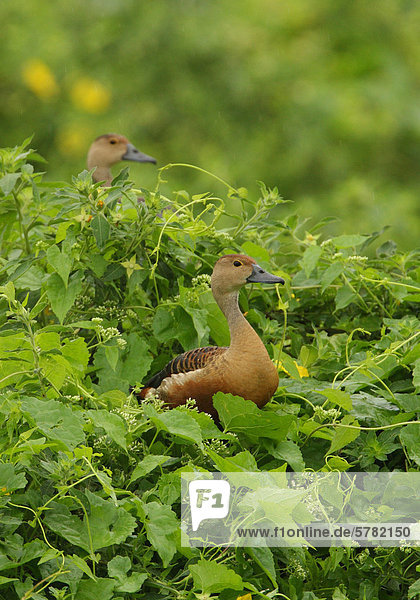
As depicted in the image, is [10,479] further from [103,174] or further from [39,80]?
[39,80]

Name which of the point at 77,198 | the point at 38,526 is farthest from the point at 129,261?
the point at 38,526

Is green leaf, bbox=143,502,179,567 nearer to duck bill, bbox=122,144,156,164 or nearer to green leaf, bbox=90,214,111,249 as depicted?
green leaf, bbox=90,214,111,249

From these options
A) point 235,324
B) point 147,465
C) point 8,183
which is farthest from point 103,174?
point 147,465

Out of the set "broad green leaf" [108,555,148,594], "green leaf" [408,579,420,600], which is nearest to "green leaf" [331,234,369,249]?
"green leaf" [408,579,420,600]

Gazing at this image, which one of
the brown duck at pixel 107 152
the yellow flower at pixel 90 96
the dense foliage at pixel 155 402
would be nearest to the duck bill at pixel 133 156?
the brown duck at pixel 107 152

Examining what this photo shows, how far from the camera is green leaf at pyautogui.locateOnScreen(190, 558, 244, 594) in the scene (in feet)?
3.39

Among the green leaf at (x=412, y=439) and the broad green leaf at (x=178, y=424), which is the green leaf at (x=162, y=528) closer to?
the broad green leaf at (x=178, y=424)

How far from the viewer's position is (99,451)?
46.8 inches

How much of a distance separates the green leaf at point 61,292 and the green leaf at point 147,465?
0.35 meters

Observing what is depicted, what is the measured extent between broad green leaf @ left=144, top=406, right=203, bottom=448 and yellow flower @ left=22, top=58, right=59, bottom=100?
371cm

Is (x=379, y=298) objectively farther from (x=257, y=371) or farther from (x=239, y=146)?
(x=239, y=146)

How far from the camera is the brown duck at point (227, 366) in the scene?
4.51ft

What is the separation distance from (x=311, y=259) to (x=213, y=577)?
2.65ft

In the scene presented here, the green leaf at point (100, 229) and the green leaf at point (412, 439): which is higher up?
the green leaf at point (100, 229)
